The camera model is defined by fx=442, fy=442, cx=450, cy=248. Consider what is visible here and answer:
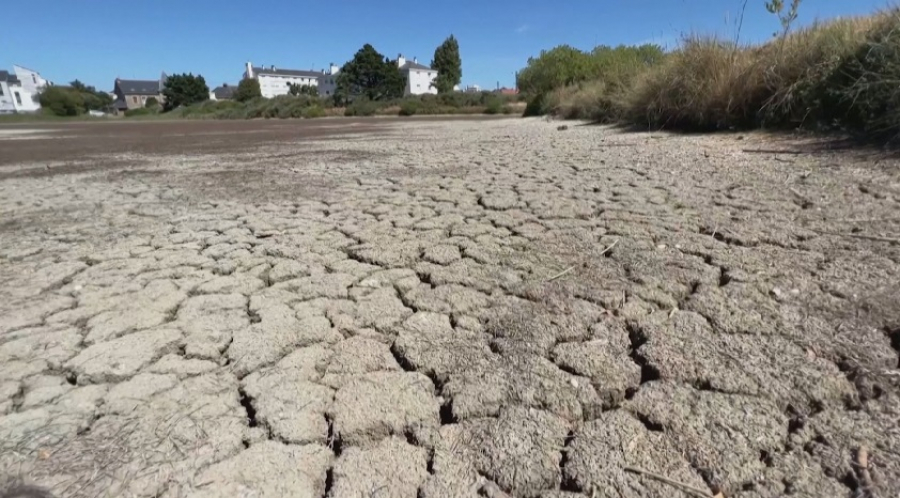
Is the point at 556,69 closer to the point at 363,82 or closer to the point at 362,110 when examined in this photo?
the point at 362,110

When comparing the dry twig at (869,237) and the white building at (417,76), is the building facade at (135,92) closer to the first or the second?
the white building at (417,76)

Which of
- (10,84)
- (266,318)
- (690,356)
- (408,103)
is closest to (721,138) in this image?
(690,356)

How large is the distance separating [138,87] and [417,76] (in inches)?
1731

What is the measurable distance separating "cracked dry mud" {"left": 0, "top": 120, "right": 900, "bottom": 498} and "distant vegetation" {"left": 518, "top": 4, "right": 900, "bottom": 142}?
60.3 inches

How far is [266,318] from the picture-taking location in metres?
1.53

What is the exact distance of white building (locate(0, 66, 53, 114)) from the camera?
50594 millimetres

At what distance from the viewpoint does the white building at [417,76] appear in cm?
6147

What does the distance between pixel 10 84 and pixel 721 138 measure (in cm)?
7443

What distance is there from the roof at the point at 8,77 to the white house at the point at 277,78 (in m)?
26.1

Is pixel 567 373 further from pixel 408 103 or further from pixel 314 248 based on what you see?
pixel 408 103

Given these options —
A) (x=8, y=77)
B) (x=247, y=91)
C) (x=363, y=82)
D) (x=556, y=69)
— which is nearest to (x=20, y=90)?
(x=8, y=77)

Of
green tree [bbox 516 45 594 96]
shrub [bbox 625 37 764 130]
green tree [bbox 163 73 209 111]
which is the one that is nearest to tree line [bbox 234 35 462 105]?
green tree [bbox 163 73 209 111]

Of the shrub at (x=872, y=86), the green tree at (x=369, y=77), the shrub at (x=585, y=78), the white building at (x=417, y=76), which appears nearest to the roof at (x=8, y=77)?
the green tree at (x=369, y=77)

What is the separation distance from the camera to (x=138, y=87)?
2692 inches
